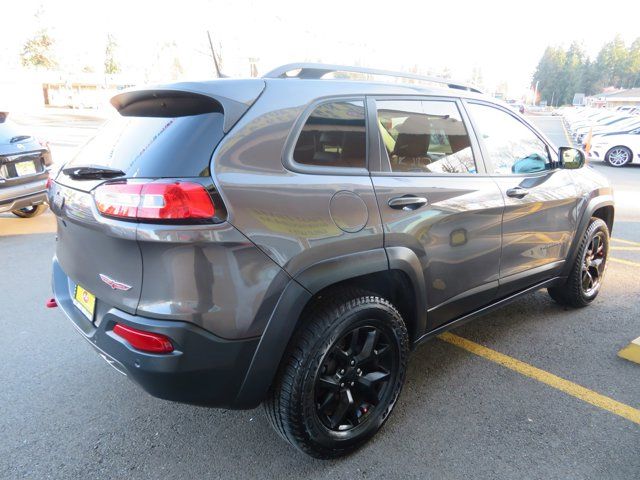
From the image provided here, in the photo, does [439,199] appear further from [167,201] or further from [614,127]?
[614,127]

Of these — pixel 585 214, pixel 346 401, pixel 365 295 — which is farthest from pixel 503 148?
pixel 346 401

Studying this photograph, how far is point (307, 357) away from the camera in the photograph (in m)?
2.11

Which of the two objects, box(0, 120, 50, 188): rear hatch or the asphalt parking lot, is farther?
box(0, 120, 50, 188): rear hatch

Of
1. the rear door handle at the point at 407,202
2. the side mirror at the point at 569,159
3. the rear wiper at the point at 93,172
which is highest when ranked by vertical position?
the rear wiper at the point at 93,172

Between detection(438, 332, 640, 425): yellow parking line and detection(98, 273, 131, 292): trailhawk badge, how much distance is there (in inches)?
97.0

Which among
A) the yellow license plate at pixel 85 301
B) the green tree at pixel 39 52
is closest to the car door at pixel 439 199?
the yellow license plate at pixel 85 301

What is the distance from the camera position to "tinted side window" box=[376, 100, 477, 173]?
2.54 meters

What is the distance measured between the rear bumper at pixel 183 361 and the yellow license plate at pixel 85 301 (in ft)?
0.35

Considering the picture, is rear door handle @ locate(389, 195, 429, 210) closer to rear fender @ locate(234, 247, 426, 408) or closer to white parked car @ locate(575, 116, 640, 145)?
rear fender @ locate(234, 247, 426, 408)

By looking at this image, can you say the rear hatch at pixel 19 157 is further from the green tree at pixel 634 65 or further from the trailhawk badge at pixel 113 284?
the green tree at pixel 634 65

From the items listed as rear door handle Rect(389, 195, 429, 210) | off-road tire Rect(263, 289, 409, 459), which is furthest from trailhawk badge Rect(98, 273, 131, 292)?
rear door handle Rect(389, 195, 429, 210)

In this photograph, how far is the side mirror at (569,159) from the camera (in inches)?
142

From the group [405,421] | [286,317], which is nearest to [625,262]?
[405,421]

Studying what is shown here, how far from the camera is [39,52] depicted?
7125 cm
